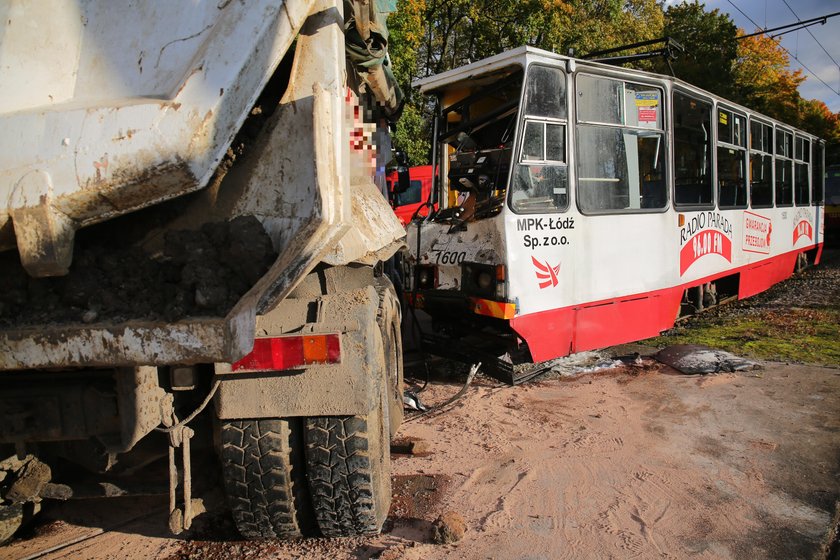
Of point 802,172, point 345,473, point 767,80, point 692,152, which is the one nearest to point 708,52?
point 767,80

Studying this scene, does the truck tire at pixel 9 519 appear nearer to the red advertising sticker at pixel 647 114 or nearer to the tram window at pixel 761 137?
the red advertising sticker at pixel 647 114

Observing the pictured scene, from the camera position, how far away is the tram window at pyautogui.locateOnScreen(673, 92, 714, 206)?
24.1ft

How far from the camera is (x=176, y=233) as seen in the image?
2316mm

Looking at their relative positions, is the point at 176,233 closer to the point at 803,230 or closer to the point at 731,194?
the point at 731,194

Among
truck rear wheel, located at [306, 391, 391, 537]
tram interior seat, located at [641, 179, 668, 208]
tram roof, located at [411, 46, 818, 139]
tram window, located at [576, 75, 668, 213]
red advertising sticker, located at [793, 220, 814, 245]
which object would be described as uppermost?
tram roof, located at [411, 46, 818, 139]

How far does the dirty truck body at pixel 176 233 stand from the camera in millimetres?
2039

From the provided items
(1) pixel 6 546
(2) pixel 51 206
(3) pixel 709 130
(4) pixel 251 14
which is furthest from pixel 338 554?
(3) pixel 709 130

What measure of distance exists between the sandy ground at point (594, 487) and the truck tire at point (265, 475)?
0.22 meters

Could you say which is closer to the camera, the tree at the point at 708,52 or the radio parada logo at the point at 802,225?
the radio parada logo at the point at 802,225

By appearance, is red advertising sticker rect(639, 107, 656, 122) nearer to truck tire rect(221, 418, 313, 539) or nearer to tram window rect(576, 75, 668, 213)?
tram window rect(576, 75, 668, 213)

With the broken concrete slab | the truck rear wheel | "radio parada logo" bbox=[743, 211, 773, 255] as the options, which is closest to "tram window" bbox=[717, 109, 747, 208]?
"radio parada logo" bbox=[743, 211, 773, 255]

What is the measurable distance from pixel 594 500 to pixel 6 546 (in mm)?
3308

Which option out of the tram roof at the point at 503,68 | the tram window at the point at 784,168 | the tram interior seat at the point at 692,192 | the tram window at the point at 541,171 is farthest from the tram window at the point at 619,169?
the tram window at the point at 784,168

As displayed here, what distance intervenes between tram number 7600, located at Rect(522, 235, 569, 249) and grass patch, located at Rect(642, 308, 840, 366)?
2.44 meters
